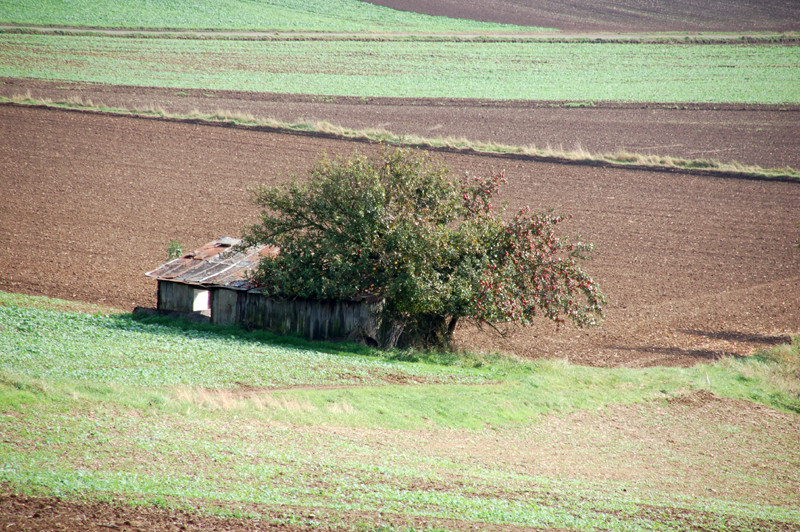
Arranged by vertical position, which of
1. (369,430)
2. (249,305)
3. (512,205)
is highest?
(512,205)

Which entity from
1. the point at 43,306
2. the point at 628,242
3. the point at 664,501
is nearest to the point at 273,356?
the point at 43,306

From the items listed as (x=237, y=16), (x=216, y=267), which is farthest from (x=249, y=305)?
(x=237, y=16)

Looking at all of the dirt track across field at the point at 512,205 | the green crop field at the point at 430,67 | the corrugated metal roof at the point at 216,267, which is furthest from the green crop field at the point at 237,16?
the corrugated metal roof at the point at 216,267

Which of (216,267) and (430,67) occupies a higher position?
(430,67)

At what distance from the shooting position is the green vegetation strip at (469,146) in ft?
141

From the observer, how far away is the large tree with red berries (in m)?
18.8

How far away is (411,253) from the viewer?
→ 61.8 ft

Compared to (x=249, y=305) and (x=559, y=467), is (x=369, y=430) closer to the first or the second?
(x=559, y=467)

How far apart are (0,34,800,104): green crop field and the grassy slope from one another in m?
44.9

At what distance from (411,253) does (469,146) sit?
27.5m

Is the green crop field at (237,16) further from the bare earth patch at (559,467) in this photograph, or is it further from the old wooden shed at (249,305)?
the bare earth patch at (559,467)

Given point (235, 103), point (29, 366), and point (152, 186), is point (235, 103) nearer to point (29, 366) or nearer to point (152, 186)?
point (152, 186)

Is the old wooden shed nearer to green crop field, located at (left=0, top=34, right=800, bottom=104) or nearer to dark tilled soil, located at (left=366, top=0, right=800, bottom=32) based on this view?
green crop field, located at (left=0, top=34, right=800, bottom=104)

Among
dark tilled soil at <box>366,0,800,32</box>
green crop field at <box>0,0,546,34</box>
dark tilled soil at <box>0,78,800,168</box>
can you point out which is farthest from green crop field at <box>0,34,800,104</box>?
dark tilled soil at <box>366,0,800,32</box>
